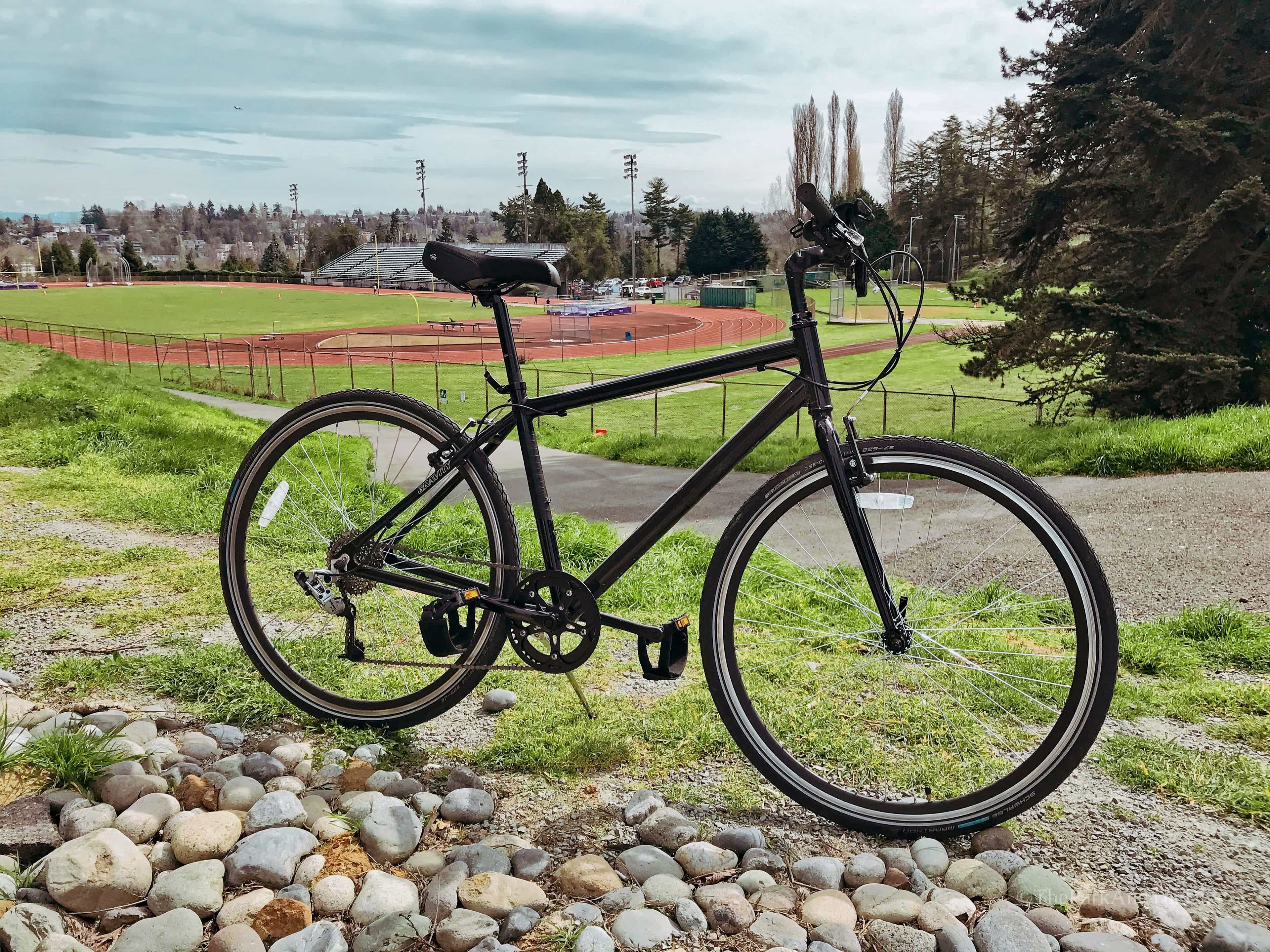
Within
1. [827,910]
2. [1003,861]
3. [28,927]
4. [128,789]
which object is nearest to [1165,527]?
[1003,861]

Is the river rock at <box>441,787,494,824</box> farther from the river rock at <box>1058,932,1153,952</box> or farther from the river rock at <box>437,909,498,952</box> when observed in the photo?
the river rock at <box>1058,932,1153,952</box>

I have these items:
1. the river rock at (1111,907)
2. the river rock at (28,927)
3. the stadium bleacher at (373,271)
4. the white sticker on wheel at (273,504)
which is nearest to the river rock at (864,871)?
the river rock at (1111,907)

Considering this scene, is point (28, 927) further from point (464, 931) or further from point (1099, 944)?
point (1099, 944)

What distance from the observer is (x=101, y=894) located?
6.04 feet

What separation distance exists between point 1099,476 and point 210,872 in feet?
27.1

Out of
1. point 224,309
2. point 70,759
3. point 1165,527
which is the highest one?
point 224,309

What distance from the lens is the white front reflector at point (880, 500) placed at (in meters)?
2.13

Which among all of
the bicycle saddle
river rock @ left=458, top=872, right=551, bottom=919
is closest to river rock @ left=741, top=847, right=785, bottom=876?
river rock @ left=458, top=872, right=551, bottom=919

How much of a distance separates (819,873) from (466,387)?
29297 mm

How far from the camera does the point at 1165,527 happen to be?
6.28 metres

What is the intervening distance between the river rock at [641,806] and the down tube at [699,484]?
0.51 metres

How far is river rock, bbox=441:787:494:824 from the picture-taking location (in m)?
2.22

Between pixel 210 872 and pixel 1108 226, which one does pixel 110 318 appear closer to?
pixel 1108 226

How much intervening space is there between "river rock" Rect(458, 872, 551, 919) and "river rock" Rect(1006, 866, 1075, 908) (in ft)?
2.51
